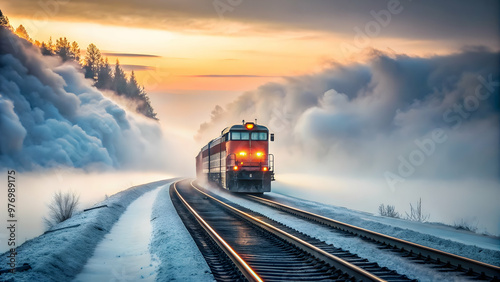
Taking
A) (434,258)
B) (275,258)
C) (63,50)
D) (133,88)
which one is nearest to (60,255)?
(275,258)

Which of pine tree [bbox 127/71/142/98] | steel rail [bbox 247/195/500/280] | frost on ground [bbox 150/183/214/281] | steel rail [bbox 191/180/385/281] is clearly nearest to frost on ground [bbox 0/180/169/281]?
frost on ground [bbox 150/183/214/281]

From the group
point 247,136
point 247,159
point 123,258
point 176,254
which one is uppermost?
point 247,136

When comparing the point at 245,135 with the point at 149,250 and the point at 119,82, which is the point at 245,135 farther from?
the point at 119,82

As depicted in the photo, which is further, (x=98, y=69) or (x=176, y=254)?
(x=98, y=69)

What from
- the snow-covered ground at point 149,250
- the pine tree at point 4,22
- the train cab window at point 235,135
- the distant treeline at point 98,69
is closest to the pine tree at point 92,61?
the distant treeline at point 98,69

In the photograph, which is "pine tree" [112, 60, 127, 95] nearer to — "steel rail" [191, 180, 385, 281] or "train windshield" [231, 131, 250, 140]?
"train windshield" [231, 131, 250, 140]

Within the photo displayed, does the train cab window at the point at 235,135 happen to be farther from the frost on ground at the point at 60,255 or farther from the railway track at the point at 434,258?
the railway track at the point at 434,258

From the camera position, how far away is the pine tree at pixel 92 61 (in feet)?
357

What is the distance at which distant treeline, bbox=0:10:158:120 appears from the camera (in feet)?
338

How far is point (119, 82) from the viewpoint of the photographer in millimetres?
116250

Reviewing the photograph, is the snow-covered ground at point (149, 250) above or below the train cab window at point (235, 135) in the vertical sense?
below

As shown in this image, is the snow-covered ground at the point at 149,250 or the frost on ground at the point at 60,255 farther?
the snow-covered ground at the point at 149,250

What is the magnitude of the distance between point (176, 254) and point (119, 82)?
11057 cm

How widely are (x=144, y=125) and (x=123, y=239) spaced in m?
113
